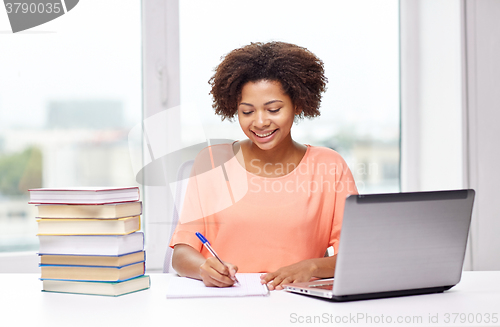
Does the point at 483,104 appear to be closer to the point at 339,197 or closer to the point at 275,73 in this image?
the point at 339,197

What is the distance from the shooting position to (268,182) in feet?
5.10

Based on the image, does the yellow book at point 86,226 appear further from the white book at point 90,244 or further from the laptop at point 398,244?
the laptop at point 398,244

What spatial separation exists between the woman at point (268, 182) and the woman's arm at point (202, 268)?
0.06 metres

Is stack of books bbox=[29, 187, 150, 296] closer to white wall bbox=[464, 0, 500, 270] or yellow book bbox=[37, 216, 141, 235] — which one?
yellow book bbox=[37, 216, 141, 235]

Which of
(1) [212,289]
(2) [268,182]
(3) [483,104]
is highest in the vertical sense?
(3) [483,104]

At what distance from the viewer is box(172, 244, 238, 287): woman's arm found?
106 centimetres

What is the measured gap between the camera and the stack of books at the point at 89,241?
3.40ft

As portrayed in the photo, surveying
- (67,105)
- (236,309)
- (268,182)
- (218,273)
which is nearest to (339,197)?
(268,182)

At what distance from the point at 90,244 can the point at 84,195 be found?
115 millimetres

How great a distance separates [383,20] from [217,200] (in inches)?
63.5

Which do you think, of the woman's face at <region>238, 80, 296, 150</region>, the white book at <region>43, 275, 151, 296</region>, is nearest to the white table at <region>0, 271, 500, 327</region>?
the white book at <region>43, 275, 151, 296</region>

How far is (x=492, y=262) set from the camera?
2.31 metres

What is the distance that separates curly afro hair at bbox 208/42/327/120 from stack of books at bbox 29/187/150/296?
2.02 feet

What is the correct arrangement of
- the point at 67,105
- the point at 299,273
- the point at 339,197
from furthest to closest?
the point at 67,105, the point at 339,197, the point at 299,273
